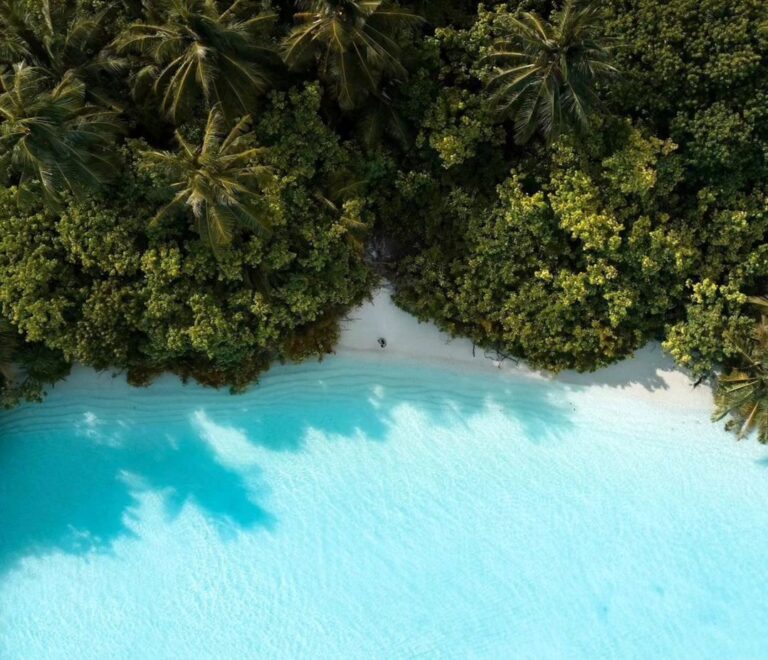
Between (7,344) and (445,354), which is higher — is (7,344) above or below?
below

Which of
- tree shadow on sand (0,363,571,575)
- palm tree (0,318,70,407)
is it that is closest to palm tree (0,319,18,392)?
palm tree (0,318,70,407)

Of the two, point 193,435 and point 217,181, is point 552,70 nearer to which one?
point 217,181

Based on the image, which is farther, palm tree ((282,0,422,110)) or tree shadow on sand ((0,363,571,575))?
tree shadow on sand ((0,363,571,575))

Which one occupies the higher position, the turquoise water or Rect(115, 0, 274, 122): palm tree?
Rect(115, 0, 274, 122): palm tree

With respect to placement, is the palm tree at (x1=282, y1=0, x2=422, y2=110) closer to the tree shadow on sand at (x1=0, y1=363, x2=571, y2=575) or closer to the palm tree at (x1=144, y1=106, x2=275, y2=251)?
the palm tree at (x1=144, y1=106, x2=275, y2=251)

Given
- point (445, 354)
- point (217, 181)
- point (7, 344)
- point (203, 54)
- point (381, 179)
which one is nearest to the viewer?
point (217, 181)

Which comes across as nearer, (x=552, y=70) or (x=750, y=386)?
(x=552, y=70)

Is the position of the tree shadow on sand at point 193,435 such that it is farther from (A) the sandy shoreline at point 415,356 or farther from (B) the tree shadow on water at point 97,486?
(A) the sandy shoreline at point 415,356

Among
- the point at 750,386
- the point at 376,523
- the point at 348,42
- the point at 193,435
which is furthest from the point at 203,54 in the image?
the point at 750,386
